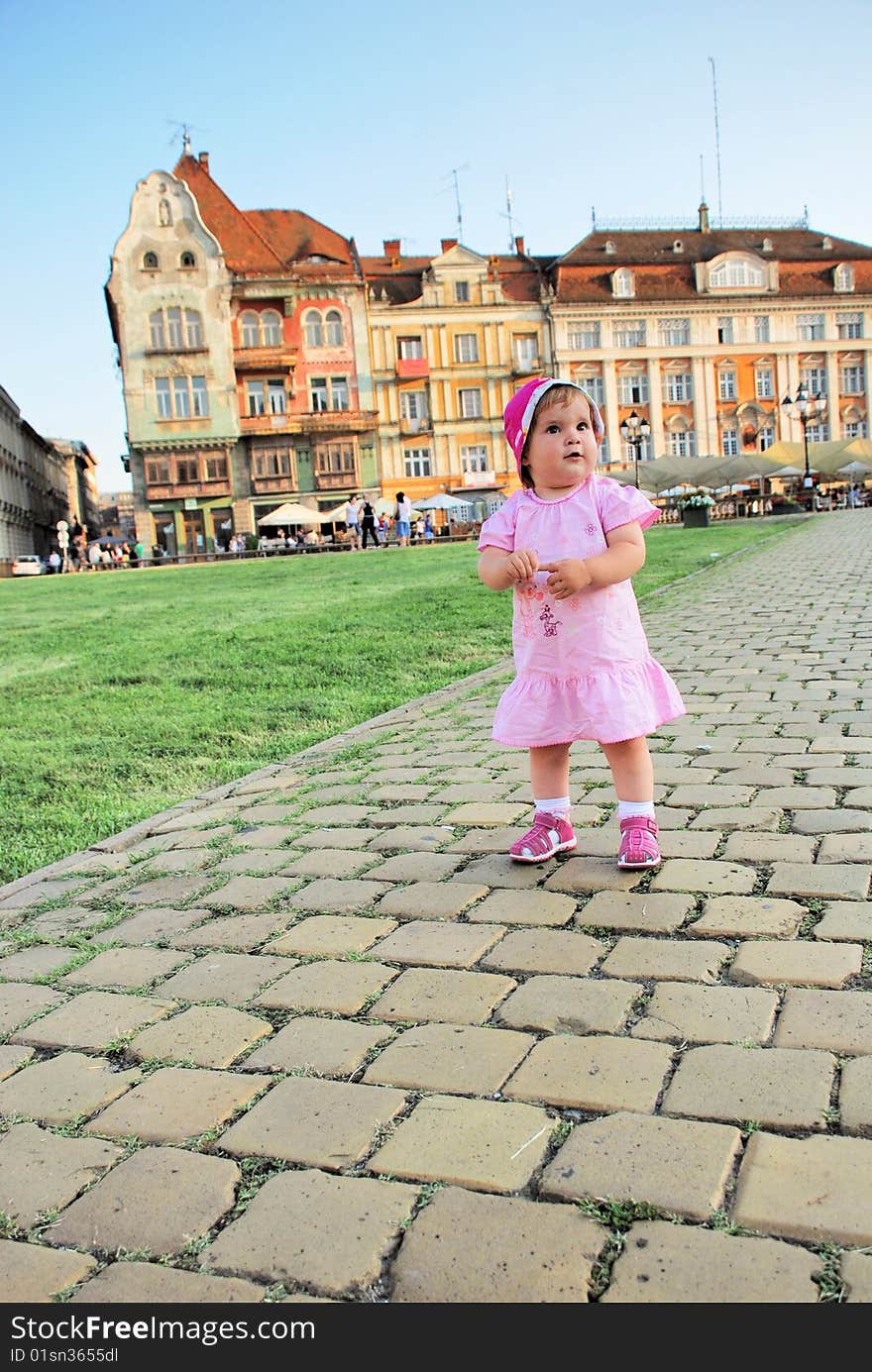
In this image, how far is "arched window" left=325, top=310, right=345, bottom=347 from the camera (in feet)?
176

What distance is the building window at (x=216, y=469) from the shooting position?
52.0 m

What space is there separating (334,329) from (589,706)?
175 ft

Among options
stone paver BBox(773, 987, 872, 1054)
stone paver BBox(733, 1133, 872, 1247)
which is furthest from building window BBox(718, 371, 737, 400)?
stone paver BBox(733, 1133, 872, 1247)

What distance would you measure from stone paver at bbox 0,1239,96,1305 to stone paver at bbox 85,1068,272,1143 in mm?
329

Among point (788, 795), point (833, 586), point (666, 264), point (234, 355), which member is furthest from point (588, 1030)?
point (666, 264)

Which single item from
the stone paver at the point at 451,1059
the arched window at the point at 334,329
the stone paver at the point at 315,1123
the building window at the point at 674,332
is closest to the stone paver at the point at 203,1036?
the stone paver at the point at 315,1123

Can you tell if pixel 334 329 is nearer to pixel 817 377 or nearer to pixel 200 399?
pixel 200 399

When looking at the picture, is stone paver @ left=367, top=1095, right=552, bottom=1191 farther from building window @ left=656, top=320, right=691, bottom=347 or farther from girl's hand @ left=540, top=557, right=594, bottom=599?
building window @ left=656, top=320, right=691, bottom=347

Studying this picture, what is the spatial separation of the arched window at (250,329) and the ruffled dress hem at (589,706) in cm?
5251

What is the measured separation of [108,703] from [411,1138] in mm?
5043

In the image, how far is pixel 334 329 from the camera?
176 ft

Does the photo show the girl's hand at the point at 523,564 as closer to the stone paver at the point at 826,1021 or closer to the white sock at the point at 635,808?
the white sock at the point at 635,808

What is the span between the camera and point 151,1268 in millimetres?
1673

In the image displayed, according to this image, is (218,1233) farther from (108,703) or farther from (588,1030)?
(108,703)
